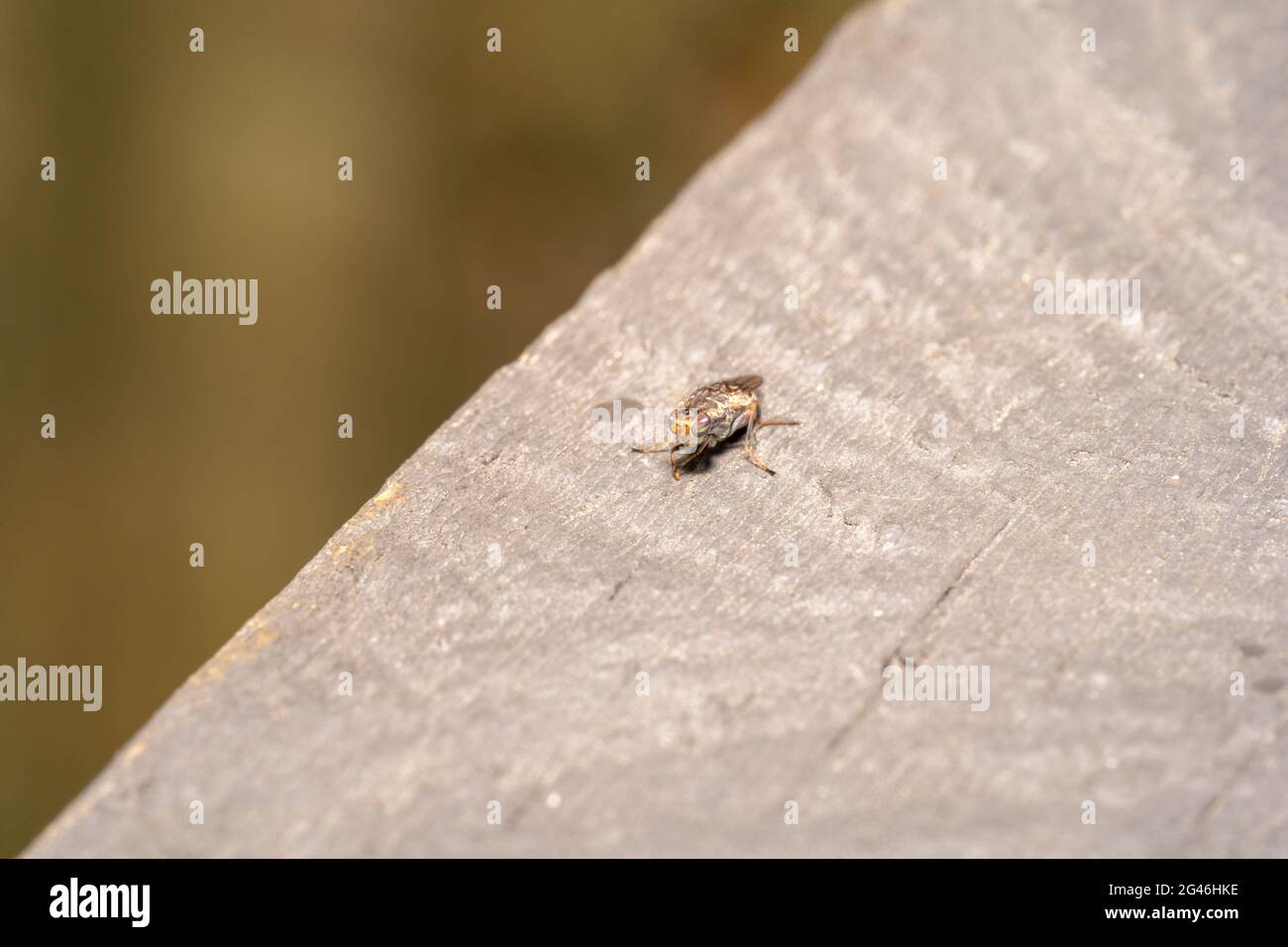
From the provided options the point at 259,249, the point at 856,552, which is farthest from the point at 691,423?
the point at 259,249

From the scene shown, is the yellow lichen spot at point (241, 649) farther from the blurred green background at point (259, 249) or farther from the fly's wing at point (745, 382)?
the blurred green background at point (259, 249)

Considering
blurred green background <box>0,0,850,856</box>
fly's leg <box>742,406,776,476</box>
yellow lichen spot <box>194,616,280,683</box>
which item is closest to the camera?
yellow lichen spot <box>194,616,280,683</box>

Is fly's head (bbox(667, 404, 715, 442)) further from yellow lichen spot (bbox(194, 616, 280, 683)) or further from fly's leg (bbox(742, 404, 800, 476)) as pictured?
yellow lichen spot (bbox(194, 616, 280, 683))

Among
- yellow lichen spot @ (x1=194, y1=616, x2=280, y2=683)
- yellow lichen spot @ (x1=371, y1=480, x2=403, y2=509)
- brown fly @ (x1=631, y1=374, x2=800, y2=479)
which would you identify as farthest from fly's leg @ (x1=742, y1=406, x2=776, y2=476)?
yellow lichen spot @ (x1=194, y1=616, x2=280, y2=683)

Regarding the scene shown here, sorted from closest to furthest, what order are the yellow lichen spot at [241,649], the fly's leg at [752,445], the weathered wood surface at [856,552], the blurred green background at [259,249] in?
the weathered wood surface at [856,552] < the yellow lichen spot at [241,649] < the fly's leg at [752,445] < the blurred green background at [259,249]

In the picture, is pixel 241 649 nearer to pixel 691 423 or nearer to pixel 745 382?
pixel 691 423

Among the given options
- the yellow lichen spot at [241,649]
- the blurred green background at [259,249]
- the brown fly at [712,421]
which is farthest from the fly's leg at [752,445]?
the blurred green background at [259,249]
